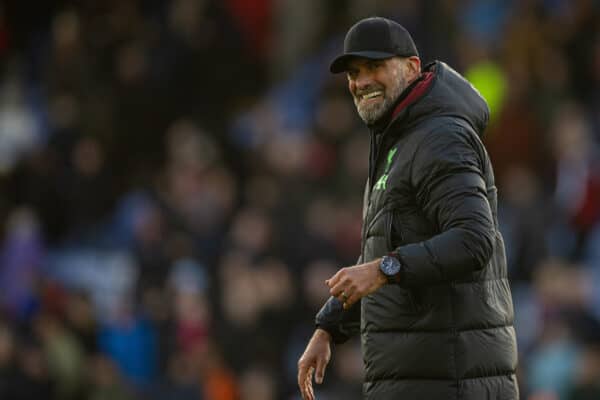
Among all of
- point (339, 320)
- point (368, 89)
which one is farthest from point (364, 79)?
point (339, 320)

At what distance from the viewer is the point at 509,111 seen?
12.2m

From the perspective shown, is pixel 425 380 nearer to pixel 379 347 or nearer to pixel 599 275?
pixel 379 347

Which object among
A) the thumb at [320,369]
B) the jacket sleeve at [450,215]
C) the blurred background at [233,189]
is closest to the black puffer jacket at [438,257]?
the jacket sleeve at [450,215]

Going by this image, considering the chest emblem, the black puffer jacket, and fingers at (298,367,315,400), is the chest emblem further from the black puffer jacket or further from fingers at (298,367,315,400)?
fingers at (298,367,315,400)

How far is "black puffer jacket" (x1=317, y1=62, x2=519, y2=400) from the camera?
16.4 ft

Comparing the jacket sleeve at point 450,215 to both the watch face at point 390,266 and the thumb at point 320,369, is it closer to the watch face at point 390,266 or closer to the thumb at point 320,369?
the watch face at point 390,266

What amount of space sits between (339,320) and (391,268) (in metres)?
0.93

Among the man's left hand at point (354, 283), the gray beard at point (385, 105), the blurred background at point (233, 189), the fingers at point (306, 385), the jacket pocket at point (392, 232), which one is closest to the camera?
the man's left hand at point (354, 283)

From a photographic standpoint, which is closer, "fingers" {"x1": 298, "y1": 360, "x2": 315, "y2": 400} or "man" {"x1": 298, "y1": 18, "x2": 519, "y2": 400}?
"man" {"x1": 298, "y1": 18, "x2": 519, "y2": 400}

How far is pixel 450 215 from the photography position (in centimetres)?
500

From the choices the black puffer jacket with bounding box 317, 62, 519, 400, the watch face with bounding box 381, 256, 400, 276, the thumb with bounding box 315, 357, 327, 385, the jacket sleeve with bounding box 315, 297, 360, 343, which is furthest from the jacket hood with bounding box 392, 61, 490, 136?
the thumb with bounding box 315, 357, 327, 385

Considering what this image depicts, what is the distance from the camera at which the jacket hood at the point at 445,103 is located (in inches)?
209

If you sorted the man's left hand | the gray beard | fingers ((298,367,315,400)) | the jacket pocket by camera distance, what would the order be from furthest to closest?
fingers ((298,367,315,400)) < the gray beard < the jacket pocket < the man's left hand

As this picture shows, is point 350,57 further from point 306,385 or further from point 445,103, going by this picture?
point 306,385
